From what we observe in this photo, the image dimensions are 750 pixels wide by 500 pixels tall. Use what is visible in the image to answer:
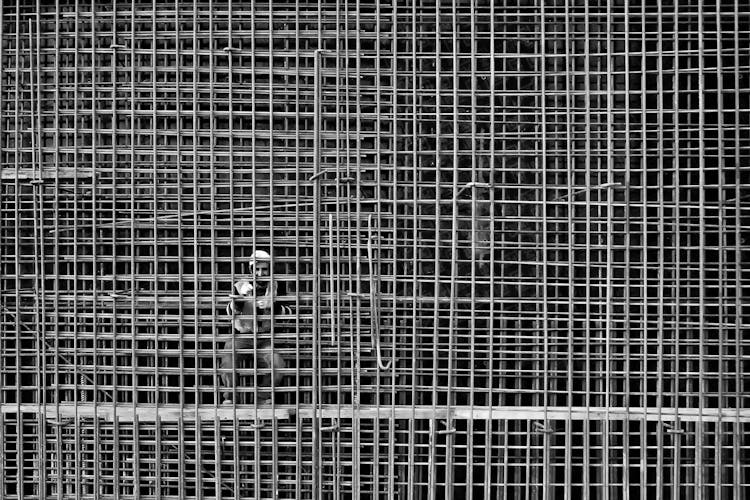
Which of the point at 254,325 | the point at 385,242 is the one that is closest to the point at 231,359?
the point at 254,325

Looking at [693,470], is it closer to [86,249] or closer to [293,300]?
[293,300]

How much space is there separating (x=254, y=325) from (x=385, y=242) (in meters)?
0.92

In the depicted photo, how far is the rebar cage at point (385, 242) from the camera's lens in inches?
151

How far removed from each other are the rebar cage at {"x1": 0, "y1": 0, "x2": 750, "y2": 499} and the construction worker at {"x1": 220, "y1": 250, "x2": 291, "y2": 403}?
7cm

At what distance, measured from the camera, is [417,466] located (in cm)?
396

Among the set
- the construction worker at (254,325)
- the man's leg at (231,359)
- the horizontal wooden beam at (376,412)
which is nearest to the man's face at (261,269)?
the construction worker at (254,325)

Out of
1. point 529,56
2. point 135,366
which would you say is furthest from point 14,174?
point 529,56

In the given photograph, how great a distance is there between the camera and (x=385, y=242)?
12.9 ft

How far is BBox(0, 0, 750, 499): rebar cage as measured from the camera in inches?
151

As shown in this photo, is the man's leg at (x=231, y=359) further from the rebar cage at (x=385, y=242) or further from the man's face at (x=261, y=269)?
the man's face at (x=261, y=269)

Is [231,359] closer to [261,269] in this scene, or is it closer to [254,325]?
[254,325]

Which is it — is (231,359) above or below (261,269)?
below

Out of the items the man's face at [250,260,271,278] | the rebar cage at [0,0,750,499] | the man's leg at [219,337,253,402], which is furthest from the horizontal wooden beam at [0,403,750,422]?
the man's face at [250,260,271,278]

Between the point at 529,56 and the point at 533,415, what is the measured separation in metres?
2.13
